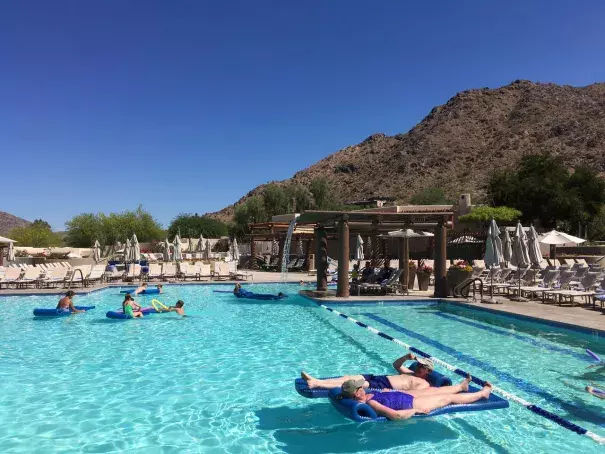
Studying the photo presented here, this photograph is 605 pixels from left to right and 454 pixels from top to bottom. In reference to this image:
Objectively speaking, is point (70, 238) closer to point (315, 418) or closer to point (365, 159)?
point (365, 159)

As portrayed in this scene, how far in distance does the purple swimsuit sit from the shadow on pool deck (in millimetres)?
331

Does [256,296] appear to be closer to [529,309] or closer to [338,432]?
[529,309]

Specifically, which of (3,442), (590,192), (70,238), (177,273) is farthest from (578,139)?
(3,442)

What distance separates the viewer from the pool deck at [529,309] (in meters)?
8.94

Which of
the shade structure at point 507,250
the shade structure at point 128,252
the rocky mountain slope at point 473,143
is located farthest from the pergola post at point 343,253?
the rocky mountain slope at point 473,143

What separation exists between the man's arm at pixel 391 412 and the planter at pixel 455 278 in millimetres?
9405

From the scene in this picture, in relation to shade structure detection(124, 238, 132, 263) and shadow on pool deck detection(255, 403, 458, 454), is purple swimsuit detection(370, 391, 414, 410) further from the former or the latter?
shade structure detection(124, 238, 132, 263)

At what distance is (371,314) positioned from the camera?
12172mm

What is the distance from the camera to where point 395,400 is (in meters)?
4.73

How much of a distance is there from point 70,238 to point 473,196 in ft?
149

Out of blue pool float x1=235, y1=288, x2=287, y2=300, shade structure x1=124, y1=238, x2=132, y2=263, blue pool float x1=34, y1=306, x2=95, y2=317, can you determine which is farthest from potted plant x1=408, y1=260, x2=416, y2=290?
shade structure x1=124, y1=238, x2=132, y2=263

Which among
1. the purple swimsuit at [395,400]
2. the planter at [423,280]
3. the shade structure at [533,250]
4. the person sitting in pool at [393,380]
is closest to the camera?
the purple swimsuit at [395,400]

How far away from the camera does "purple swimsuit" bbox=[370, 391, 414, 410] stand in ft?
15.4

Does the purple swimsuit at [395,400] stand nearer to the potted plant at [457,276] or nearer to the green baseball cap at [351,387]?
the green baseball cap at [351,387]
